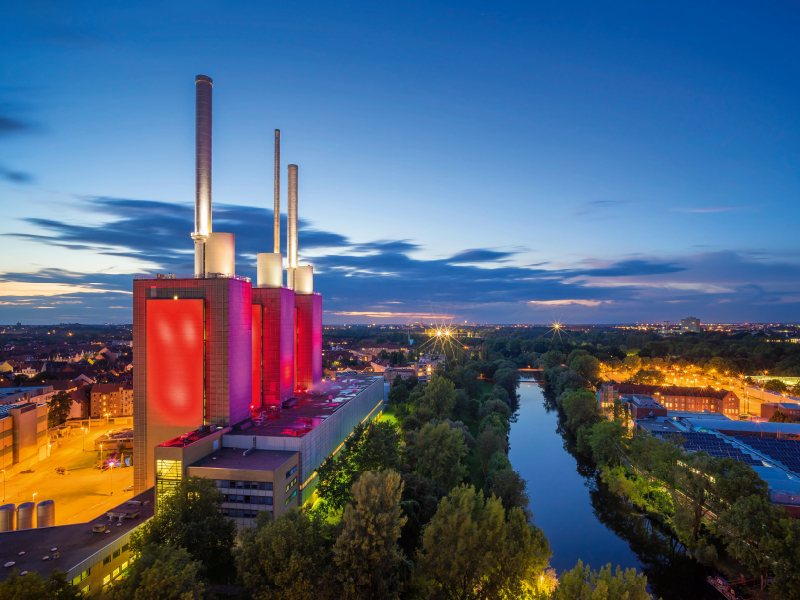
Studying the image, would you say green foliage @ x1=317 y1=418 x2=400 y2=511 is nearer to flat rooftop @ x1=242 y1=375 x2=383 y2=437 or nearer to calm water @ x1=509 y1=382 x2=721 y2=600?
flat rooftop @ x1=242 y1=375 x2=383 y2=437

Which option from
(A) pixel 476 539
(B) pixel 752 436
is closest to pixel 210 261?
(A) pixel 476 539

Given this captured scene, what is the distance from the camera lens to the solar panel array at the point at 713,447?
36.4m

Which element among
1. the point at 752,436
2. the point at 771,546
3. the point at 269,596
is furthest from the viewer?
the point at 752,436

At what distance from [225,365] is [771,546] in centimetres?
3445

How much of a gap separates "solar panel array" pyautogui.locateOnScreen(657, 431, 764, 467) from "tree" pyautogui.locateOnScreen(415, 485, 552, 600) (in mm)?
24389

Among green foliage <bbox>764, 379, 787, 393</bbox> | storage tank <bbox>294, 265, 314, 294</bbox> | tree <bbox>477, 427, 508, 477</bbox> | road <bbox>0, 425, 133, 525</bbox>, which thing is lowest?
road <bbox>0, 425, 133, 525</bbox>

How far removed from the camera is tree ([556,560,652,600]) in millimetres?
15288

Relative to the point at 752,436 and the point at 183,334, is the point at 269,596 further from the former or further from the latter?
the point at 752,436

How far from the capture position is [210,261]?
36.1 metres

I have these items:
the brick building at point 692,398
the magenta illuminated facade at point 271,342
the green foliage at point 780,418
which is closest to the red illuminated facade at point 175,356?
the magenta illuminated facade at point 271,342

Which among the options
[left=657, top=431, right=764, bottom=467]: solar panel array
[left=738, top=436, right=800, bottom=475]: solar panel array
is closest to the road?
[left=657, top=431, right=764, bottom=467]: solar panel array

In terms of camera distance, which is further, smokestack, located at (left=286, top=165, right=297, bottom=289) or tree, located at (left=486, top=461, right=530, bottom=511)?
smokestack, located at (left=286, top=165, right=297, bottom=289)

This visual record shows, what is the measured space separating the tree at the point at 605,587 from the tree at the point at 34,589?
18019mm

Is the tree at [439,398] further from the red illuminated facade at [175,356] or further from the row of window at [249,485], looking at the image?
the row of window at [249,485]
